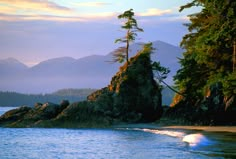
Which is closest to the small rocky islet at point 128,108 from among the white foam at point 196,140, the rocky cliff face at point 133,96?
the rocky cliff face at point 133,96

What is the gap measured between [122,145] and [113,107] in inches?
1065

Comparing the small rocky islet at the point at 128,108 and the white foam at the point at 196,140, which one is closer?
the white foam at the point at 196,140

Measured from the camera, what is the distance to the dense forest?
5862 centimetres

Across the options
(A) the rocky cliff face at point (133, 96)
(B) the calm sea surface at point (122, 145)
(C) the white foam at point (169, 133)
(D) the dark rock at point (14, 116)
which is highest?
(A) the rocky cliff face at point (133, 96)

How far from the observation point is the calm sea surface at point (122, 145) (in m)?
39.2

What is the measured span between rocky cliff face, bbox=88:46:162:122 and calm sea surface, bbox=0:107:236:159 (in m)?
→ 9.59

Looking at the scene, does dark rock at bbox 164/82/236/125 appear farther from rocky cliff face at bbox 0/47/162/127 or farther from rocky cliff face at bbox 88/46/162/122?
rocky cliff face at bbox 0/47/162/127

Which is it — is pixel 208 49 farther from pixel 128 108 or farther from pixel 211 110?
pixel 128 108

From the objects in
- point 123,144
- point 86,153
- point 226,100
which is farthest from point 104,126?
point 86,153

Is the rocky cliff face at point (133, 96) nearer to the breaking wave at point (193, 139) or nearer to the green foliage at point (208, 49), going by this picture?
the green foliage at point (208, 49)

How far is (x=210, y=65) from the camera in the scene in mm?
65500

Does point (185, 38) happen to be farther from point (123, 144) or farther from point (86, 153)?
point (86, 153)

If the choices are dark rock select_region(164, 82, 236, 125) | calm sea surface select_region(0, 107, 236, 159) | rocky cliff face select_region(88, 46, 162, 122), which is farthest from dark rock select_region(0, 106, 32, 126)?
dark rock select_region(164, 82, 236, 125)

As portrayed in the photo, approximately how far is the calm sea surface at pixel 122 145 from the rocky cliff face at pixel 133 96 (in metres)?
9.59
